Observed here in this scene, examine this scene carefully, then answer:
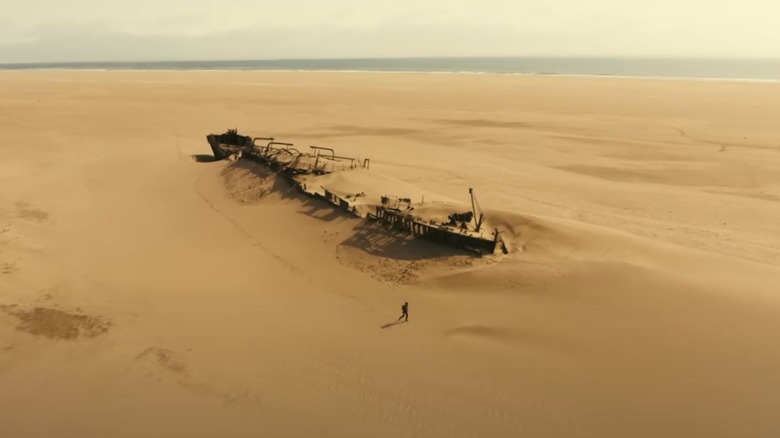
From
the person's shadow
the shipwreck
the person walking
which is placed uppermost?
the shipwreck

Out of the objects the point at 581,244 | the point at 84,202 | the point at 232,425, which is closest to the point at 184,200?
the point at 84,202

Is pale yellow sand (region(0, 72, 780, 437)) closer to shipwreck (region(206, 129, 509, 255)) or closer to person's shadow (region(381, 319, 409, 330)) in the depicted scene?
person's shadow (region(381, 319, 409, 330))

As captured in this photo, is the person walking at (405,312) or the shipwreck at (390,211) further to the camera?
the shipwreck at (390,211)

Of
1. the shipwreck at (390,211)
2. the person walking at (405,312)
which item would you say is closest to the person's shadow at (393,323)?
the person walking at (405,312)

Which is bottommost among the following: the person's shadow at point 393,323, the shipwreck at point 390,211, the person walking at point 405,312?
the person's shadow at point 393,323

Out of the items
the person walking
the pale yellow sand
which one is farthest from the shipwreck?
the person walking

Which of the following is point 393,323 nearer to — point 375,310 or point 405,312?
point 405,312

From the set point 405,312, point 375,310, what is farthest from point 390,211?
point 405,312

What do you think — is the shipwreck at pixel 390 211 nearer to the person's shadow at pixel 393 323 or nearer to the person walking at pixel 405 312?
the person walking at pixel 405 312

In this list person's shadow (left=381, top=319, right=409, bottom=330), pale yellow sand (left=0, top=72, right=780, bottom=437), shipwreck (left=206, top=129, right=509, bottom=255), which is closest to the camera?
pale yellow sand (left=0, top=72, right=780, bottom=437)

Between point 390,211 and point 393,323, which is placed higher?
point 390,211
